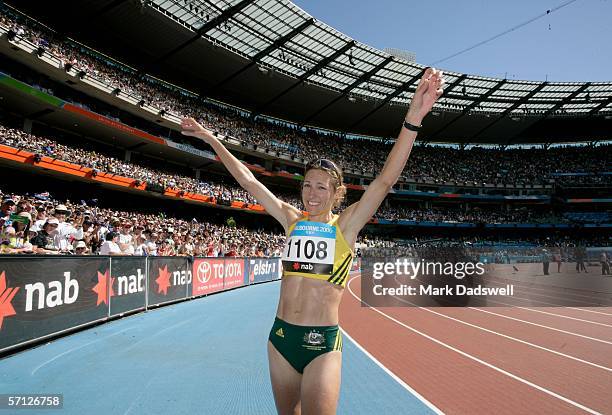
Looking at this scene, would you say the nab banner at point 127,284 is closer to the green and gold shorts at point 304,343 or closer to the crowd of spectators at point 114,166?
the green and gold shorts at point 304,343

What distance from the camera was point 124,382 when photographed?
5.41 meters

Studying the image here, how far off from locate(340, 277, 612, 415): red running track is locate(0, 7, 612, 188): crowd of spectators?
30.2 meters

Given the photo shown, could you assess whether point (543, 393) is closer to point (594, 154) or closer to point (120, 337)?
point (120, 337)

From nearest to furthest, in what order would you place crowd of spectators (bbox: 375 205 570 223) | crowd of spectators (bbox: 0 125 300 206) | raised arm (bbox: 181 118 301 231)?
raised arm (bbox: 181 118 301 231) → crowd of spectators (bbox: 0 125 300 206) → crowd of spectators (bbox: 375 205 570 223)

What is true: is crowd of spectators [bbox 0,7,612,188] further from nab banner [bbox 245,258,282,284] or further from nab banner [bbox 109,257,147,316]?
nab banner [bbox 109,257,147,316]

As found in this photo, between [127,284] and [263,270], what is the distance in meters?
14.8

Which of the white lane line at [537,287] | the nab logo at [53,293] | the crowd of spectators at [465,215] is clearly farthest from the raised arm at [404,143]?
the crowd of spectators at [465,215]

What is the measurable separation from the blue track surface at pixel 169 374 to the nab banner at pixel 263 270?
12.9m

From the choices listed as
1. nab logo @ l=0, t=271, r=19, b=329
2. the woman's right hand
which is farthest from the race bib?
nab logo @ l=0, t=271, r=19, b=329

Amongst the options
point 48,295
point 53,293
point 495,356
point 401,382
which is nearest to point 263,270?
point 53,293

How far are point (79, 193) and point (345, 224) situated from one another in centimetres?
3206

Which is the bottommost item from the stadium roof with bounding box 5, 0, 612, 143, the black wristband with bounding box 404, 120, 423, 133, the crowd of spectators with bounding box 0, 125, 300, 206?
the black wristband with bounding box 404, 120, 423, 133

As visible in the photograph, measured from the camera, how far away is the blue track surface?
4734mm

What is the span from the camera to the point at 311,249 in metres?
2.68
